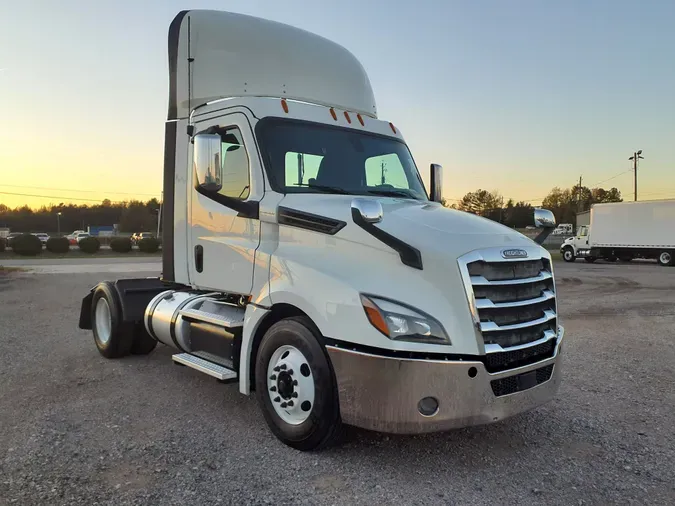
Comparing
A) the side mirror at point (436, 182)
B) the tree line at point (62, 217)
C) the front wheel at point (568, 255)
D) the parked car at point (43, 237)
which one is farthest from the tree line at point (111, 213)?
the side mirror at point (436, 182)

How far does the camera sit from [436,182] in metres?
6.05

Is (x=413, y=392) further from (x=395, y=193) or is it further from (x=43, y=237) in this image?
(x=43, y=237)

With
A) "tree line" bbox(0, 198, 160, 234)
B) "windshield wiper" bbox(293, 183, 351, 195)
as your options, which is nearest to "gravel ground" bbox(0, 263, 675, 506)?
"windshield wiper" bbox(293, 183, 351, 195)

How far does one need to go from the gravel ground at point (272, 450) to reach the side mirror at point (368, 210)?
1759 millimetres

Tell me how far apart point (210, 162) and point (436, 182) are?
104 inches

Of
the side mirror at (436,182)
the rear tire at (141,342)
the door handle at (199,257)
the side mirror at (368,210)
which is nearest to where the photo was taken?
the side mirror at (368,210)

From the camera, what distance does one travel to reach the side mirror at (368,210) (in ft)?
12.3

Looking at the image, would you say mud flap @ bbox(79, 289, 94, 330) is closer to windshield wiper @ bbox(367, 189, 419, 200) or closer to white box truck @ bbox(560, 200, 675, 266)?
windshield wiper @ bbox(367, 189, 419, 200)

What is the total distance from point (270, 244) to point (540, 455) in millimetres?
2662

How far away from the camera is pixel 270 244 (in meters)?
4.55

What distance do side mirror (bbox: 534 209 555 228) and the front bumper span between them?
1.74 meters

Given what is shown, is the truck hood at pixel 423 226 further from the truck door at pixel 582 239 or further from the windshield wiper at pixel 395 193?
the truck door at pixel 582 239

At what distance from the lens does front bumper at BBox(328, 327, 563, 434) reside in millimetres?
3502

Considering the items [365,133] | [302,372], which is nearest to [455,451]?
[302,372]
